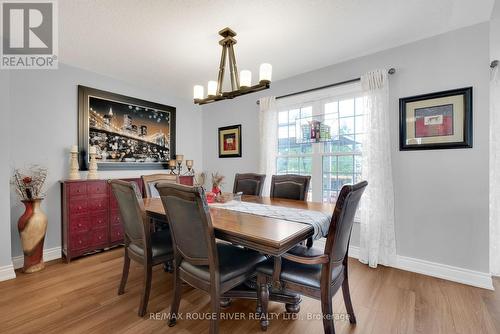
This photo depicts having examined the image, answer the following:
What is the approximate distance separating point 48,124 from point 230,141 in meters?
2.56

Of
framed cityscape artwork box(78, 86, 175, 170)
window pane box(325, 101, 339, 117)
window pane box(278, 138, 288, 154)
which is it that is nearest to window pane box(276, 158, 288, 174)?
window pane box(278, 138, 288, 154)

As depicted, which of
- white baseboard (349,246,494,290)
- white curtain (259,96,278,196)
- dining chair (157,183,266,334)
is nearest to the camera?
dining chair (157,183,266,334)

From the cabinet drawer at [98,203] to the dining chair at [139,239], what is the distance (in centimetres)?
124

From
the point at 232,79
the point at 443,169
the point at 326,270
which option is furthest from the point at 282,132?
the point at 326,270

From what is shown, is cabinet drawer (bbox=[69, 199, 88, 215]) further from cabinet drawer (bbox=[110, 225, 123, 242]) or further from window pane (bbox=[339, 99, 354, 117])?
window pane (bbox=[339, 99, 354, 117])

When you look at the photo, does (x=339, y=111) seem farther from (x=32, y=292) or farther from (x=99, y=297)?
(x=32, y=292)

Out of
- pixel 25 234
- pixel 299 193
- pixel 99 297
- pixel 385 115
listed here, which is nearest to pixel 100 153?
pixel 25 234

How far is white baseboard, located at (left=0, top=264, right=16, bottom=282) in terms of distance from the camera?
2307 millimetres

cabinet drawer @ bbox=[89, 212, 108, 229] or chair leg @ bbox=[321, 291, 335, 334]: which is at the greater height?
cabinet drawer @ bbox=[89, 212, 108, 229]

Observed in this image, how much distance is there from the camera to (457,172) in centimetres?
228

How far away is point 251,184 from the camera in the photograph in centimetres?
302

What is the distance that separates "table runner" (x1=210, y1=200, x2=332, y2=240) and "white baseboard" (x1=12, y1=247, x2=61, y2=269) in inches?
90.1

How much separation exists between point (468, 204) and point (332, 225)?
73.2 inches

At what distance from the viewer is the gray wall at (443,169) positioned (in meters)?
2.17
